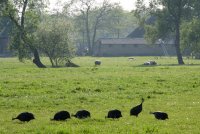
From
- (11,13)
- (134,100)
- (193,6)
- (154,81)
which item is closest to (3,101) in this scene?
(134,100)

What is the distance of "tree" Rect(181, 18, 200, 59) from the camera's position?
258ft

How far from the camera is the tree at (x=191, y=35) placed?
7862cm

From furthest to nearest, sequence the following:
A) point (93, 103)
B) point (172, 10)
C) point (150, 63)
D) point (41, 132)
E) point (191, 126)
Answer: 1. point (172, 10)
2. point (150, 63)
3. point (93, 103)
4. point (191, 126)
5. point (41, 132)

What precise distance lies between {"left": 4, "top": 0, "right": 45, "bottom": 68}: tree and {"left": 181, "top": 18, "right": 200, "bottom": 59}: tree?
28206mm

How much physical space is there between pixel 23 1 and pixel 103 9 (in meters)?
111

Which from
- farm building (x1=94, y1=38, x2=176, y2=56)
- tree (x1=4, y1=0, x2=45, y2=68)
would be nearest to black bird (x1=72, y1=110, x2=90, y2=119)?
tree (x1=4, y1=0, x2=45, y2=68)

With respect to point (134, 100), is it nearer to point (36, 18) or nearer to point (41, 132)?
point (41, 132)

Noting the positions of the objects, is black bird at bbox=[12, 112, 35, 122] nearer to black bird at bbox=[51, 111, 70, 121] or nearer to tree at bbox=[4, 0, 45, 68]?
black bird at bbox=[51, 111, 70, 121]

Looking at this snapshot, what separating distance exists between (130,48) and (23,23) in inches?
3057

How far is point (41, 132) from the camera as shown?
1444 cm

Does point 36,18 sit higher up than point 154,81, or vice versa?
point 36,18

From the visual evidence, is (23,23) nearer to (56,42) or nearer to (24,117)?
(56,42)

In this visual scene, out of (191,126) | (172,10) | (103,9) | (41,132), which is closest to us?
(41,132)

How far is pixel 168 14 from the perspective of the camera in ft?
263
